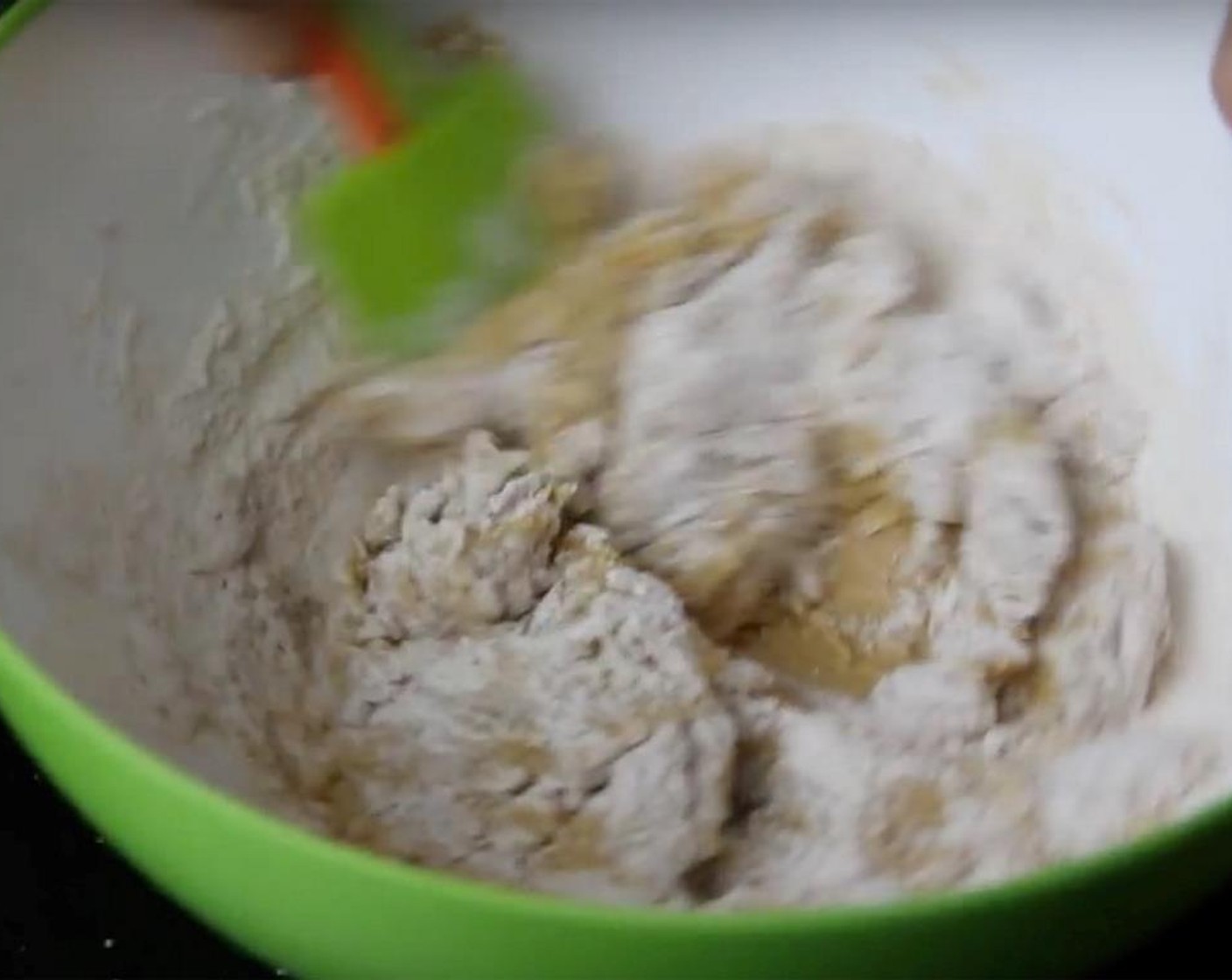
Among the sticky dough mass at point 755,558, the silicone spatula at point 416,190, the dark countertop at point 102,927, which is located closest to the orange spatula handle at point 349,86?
the silicone spatula at point 416,190

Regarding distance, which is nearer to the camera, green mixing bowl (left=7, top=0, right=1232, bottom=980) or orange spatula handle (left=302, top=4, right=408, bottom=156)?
green mixing bowl (left=7, top=0, right=1232, bottom=980)

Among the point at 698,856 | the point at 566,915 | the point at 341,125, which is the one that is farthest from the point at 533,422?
the point at 566,915

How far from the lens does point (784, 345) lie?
1007 mm

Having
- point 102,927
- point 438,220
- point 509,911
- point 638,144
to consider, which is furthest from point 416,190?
point 509,911

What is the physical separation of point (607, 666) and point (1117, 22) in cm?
45

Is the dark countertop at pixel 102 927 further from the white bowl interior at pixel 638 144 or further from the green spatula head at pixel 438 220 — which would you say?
the green spatula head at pixel 438 220

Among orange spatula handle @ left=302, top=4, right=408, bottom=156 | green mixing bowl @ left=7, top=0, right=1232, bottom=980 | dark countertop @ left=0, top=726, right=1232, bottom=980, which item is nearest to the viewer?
green mixing bowl @ left=7, top=0, right=1232, bottom=980

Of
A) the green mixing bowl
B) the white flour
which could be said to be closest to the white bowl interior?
the white flour

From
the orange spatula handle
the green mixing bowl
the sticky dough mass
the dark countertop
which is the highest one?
the orange spatula handle

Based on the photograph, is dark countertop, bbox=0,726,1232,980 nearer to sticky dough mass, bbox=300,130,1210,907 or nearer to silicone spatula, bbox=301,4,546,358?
sticky dough mass, bbox=300,130,1210,907

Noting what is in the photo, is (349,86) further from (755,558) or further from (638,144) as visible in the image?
(755,558)

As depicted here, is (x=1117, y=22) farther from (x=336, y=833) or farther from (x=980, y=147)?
(x=336, y=833)

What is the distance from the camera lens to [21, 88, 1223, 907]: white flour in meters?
0.81

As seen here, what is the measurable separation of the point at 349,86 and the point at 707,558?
1.06ft
